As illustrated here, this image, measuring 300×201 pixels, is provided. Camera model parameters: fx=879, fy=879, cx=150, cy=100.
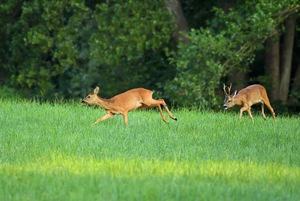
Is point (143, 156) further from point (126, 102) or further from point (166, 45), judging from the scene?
point (166, 45)

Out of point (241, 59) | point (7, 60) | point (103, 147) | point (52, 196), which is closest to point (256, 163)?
point (103, 147)

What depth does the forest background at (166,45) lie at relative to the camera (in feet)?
73.8

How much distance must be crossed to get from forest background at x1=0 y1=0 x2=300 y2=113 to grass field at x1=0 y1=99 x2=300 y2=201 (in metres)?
5.98

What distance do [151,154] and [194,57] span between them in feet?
38.7

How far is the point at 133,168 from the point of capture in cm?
984

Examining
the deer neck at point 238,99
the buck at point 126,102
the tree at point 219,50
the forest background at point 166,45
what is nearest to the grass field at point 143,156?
the buck at point 126,102

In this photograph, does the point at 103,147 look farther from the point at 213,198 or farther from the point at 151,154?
the point at 213,198

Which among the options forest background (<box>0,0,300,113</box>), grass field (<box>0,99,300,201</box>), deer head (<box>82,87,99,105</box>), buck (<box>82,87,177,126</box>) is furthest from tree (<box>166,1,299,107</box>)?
buck (<box>82,87,177,126</box>)

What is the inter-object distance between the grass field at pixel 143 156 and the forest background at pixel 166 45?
19.6 feet

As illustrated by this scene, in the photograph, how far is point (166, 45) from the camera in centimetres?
2661

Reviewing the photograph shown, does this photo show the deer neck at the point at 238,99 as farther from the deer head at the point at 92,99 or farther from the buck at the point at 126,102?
the deer head at the point at 92,99

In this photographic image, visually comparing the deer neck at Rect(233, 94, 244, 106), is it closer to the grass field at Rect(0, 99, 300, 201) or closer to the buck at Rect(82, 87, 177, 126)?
the grass field at Rect(0, 99, 300, 201)

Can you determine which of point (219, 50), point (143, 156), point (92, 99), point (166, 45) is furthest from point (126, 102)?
point (166, 45)

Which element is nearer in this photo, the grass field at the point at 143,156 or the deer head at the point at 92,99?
the grass field at the point at 143,156
